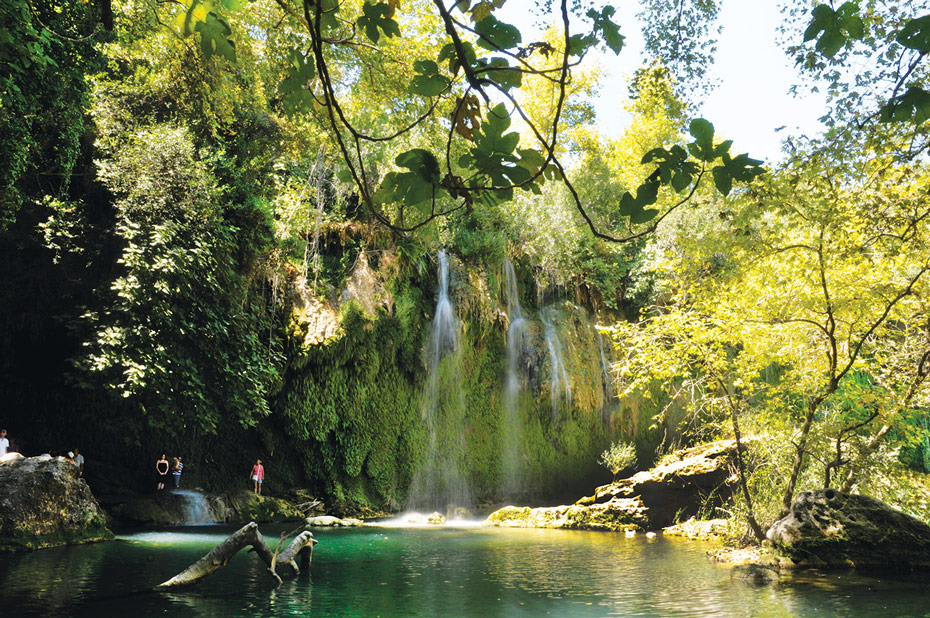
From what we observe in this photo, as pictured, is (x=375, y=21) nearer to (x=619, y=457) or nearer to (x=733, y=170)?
(x=733, y=170)

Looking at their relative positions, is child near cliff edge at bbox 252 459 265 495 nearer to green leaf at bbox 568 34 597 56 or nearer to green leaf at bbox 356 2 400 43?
green leaf at bbox 356 2 400 43

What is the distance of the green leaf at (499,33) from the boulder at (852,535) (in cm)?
954

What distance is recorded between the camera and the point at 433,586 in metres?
7.25

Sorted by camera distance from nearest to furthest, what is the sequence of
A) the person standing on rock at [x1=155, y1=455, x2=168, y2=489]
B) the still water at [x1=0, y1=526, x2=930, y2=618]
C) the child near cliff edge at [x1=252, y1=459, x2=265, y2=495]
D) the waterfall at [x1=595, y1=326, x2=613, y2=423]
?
the still water at [x1=0, y1=526, x2=930, y2=618], the person standing on rock at [x1=155, y1=455, x2=168, y2=489], the child near cliff edge at [x1=252, y1=459, x2=265, y2=495], the waterfall at [x1=595, y1=326, x2=613, y2=423]

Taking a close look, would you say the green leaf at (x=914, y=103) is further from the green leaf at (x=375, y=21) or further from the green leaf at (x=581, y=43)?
the green leaf at (x=375, y=21)

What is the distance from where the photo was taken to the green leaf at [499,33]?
1202 millimetres

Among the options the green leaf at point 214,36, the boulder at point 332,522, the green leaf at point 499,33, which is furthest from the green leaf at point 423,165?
the boulder at point 332,522

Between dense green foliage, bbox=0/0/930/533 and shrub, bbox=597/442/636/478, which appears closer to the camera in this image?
dense green foliage, bbox=0/0/930/533

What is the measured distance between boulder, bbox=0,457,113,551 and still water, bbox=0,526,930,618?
458mm

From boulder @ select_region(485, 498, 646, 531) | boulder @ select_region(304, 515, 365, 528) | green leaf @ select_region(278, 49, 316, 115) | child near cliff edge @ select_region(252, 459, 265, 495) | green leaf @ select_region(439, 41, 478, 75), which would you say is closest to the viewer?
green leaf @ select_region(439, 41, 478, 75)

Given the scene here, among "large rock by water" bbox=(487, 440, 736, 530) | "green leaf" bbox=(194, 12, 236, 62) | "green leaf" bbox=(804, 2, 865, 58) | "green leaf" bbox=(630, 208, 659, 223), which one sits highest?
"green leaf" bbox=(194, 12, 236, 62)

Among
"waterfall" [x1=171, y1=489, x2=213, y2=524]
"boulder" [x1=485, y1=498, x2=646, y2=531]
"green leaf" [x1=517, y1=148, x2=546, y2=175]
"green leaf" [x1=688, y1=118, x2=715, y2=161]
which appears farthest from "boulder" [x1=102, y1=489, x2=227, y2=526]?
"green leaf" [x1=688, y1=118, x2=715, y2=161]

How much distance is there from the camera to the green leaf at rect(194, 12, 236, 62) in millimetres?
1595

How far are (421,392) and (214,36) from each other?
15525 mm
